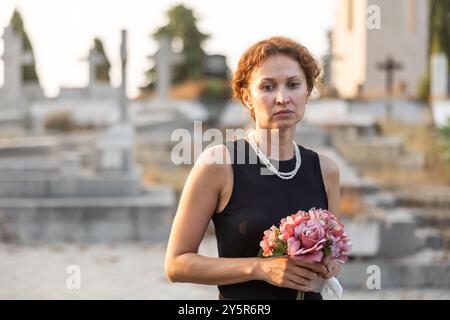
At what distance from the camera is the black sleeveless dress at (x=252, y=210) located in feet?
6.39

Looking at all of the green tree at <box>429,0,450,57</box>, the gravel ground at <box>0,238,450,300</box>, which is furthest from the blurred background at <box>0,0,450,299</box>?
the green tree at <box>429,0,450,57</box>

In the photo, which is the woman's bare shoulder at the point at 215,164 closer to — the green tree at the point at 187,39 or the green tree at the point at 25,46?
the green tree at the point at 25,46

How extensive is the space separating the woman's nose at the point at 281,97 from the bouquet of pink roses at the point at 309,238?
32cm

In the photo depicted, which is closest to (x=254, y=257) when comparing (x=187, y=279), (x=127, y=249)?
(x=187, y=279)

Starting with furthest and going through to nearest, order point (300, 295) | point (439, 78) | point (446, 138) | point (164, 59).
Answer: point (439, 78) < point (164, 59) < point (446, 138) < point (300, 295)

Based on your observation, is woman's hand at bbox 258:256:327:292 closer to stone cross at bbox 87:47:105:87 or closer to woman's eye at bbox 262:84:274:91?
woman's eye at bbox 262:84:274:91

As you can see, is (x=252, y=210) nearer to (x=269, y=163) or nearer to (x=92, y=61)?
(x=269, y=163)

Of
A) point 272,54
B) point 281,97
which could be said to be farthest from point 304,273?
point 272,54

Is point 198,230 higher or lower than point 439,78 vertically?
lower

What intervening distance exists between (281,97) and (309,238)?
0.43 m

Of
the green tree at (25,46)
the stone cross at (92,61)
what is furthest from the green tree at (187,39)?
the stone cross at (92,61)

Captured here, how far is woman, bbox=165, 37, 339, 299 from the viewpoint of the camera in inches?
75.2

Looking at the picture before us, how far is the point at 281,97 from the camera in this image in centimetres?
195
